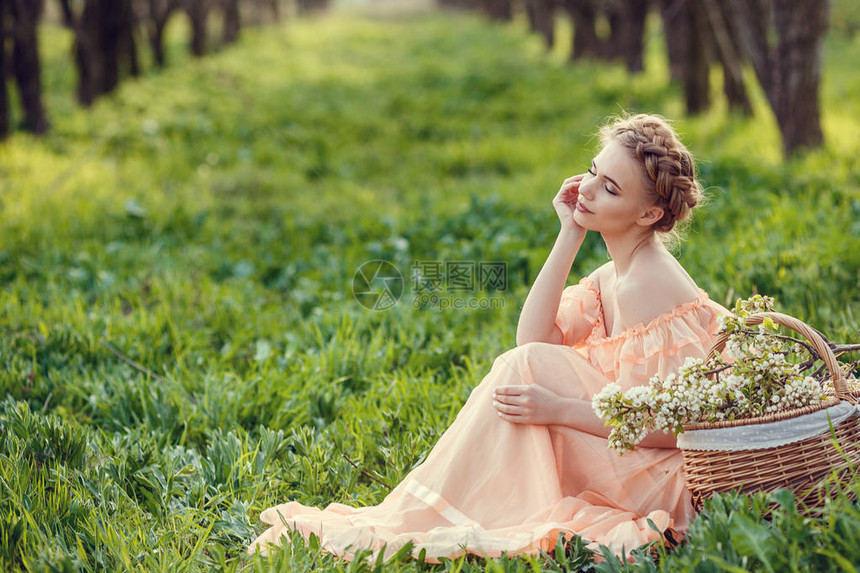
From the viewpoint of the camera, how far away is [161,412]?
318 centimetres

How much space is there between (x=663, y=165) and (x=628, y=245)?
0.28 metres

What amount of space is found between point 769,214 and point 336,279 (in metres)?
2.71

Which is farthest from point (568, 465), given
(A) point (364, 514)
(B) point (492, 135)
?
(B) point (492, 135)

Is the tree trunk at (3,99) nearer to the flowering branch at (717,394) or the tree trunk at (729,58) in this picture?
the tree trunk at (729,58)

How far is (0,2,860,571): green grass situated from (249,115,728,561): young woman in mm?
118

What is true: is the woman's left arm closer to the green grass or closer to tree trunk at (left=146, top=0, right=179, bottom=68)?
the green grass

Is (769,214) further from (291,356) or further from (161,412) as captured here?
(161,412)

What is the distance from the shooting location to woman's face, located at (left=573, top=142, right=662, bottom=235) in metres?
2.37

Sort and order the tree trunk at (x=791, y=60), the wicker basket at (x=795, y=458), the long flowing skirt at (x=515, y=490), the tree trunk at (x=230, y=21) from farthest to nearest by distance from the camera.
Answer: the tree trunk at (x=230, y=21) → the tree trunk at (x=791, y=60) → the long flowing skirt at (x=515, y=490) → the wicker basket at (x=795, y=458)

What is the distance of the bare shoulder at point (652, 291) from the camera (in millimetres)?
2371

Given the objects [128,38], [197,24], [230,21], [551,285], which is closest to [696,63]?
[551,285]

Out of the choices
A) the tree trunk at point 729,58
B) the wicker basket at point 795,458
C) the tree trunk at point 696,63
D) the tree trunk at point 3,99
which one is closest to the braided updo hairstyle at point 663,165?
the wicker basket at point 795,458

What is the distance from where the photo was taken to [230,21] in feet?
67.4

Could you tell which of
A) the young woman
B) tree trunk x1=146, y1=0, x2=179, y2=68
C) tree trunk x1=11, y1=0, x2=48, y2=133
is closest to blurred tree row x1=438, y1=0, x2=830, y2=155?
the young woman
